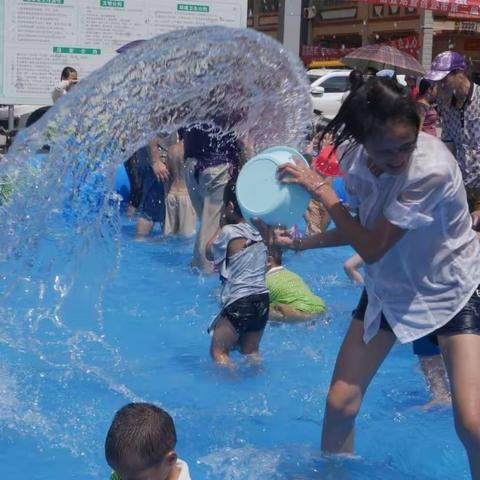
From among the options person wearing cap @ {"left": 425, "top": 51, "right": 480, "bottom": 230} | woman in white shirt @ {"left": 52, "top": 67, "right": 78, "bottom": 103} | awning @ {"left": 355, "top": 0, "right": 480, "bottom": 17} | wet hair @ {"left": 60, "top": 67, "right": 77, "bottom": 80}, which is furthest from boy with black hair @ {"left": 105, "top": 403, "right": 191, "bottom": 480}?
awning @ {"left": 355, "top": 0, "right": 480, "bottom": 17}

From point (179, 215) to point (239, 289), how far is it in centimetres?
381

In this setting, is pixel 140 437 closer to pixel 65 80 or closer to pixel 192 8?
pixel 65 80

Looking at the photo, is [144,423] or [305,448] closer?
[144,423]

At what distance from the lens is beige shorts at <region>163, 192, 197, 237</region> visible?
8445 mm

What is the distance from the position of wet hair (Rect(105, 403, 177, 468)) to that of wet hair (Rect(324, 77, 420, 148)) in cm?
113

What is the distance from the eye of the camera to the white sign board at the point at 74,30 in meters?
10.3

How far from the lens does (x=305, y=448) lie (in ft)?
12.7

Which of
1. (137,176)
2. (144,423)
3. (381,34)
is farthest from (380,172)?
(381,34)

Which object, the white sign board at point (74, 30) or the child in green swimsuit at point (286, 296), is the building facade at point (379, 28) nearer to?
the white sign board at point (74, 30)

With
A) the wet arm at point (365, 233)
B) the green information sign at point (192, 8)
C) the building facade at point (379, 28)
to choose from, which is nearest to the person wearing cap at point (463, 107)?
the wet arm at point (365, 233)

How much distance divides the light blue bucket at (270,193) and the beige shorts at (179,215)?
193 inches

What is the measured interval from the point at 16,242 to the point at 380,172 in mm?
2475

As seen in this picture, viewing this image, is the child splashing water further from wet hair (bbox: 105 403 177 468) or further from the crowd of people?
wet hair (bbox: 105 403 177 468)

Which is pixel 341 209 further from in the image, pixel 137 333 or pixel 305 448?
pixel 137 333
